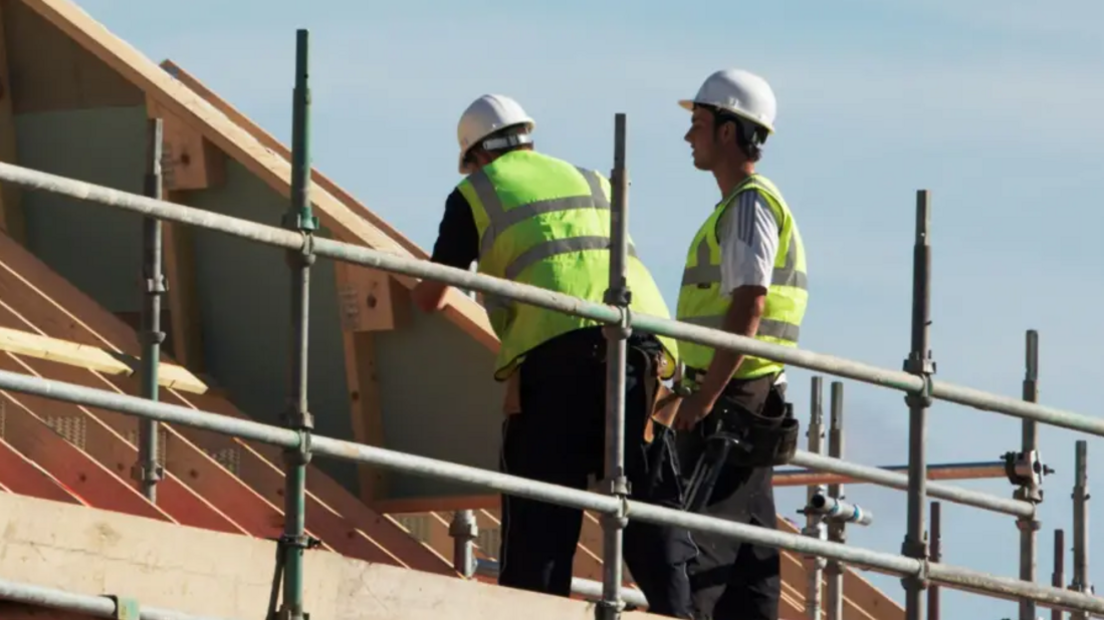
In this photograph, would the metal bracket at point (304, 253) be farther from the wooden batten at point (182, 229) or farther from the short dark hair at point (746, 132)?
the wooden batten at point (182, 229)

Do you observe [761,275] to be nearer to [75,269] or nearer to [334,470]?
[334,470]

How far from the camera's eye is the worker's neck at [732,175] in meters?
9.88

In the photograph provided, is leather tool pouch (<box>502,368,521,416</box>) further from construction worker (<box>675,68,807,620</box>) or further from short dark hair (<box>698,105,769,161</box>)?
short dark hair (<box>698,105,769,161</box>)

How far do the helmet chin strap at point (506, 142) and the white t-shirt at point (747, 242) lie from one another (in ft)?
2.72

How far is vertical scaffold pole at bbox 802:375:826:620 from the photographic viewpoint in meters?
13.2

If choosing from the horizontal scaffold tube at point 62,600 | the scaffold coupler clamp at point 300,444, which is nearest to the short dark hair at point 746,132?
the scaffold coupler clamp at point 300,444

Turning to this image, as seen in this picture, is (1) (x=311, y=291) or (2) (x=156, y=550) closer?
(2) (x=156, y=550)

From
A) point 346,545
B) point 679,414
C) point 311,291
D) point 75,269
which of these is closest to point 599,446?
point 679,414

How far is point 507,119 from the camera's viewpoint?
394 inches

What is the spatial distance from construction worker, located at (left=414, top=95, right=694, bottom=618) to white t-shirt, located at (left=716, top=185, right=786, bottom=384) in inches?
13.9

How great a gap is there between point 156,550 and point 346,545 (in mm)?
3661

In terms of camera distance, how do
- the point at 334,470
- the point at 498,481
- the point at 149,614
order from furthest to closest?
the point at 334,470, the point at 498,481, the point at 149,614

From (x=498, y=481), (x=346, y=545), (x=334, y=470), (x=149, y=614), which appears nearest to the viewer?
(x=149, y=614)

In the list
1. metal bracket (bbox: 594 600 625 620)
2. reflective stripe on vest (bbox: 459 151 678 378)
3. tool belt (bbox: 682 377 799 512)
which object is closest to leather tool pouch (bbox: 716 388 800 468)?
tool belt (bbox: 682 377 799 512)
